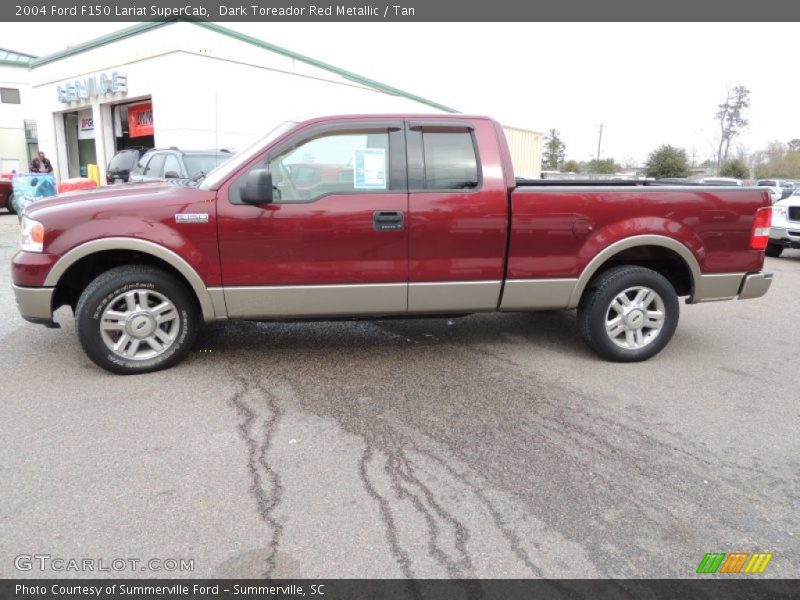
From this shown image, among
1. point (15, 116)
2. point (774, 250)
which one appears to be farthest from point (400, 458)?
point (15, 116)

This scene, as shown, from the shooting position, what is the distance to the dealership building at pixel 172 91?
1830 centimetres

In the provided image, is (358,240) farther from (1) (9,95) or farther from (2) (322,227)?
(1) (9,95)

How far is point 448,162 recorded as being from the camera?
15.2 ft

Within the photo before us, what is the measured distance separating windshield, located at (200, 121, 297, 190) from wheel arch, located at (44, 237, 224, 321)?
581mm

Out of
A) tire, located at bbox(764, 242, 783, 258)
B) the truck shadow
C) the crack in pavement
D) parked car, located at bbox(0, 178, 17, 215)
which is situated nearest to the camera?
the crack in pavement

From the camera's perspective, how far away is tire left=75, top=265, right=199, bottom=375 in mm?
4363

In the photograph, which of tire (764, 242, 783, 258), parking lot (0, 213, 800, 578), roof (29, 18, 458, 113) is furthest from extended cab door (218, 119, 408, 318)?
roof (29, 18, 458, 113)

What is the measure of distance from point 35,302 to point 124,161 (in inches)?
426

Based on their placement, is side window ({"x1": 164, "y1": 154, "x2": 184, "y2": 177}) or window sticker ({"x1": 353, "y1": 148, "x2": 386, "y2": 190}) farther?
side window ({"x1": 164, "y1": 154, "x2": 184, "y2": 177})

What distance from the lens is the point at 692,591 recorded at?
7.90ft

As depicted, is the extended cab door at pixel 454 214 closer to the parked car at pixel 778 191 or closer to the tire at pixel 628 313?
→ the tire at pixel 628 313

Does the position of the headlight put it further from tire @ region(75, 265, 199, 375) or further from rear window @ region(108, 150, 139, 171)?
rear window @ region(108, 150, 139, 171)

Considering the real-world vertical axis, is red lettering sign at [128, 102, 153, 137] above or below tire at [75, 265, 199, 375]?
above

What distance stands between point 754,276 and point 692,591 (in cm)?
353
